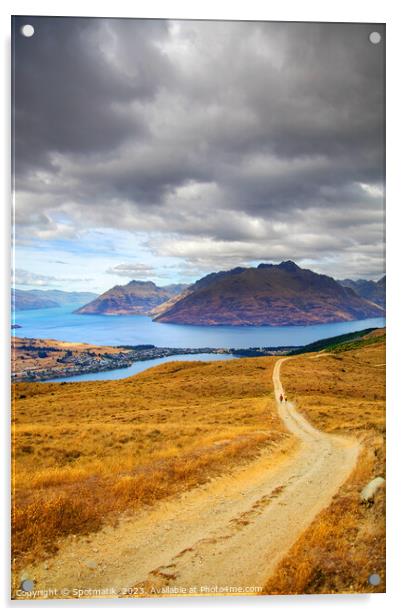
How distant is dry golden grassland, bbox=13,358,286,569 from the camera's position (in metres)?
4.72

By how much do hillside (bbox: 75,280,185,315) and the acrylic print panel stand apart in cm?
3

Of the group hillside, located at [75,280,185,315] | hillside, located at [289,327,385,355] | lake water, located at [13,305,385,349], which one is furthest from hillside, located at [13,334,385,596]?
hillside, located at [75,280,185,315]

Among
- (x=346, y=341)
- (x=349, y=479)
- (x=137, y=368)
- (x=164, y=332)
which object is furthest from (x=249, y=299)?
(x=349, y=479)

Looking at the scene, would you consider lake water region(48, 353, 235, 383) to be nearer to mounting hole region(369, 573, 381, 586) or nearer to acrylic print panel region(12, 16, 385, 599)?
acrylic print panel region(12, 16, 385, 599)

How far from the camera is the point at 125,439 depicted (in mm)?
5387

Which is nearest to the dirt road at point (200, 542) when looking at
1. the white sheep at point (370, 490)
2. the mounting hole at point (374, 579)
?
the white sheep at point (370, 490)

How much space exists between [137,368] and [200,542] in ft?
7.86

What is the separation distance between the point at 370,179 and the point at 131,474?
17.4 feet

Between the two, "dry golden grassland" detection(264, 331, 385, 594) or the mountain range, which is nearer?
"dry golden grassland" detection(264, 331, 385, 594)

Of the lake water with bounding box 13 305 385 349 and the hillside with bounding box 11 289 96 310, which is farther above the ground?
the hillside with bounding box 11 289 96 310

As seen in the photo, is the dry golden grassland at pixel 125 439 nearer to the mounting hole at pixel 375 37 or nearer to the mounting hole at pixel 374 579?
the mounting hole at pixel 374 579

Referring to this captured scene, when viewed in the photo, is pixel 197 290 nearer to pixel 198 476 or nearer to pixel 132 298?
pixel 132 298
